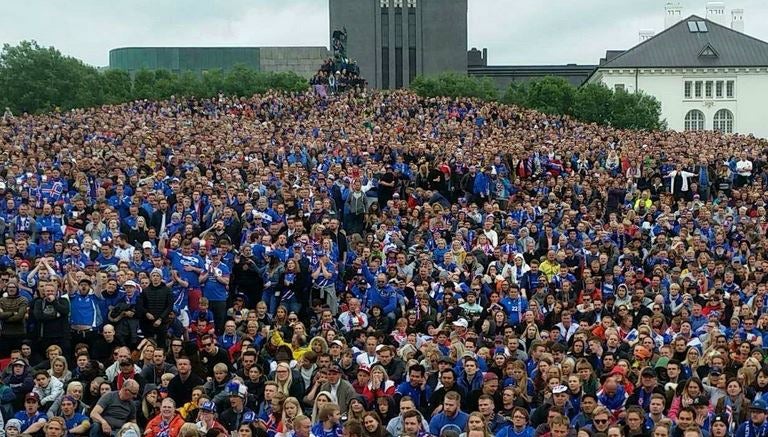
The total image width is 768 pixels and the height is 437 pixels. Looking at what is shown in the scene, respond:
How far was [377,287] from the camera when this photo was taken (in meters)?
16.9

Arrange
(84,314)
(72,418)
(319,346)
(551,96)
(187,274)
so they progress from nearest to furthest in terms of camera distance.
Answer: (72,418)
(319,346)
(84,314)
(187,274)
(551,96)

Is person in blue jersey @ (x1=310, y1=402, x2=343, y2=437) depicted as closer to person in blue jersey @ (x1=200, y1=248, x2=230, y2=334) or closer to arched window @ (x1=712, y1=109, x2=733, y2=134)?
person in blue jersey @ (x1=200, y1=248, x2=230, y2=334)

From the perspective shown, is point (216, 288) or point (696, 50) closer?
point (216, 288)

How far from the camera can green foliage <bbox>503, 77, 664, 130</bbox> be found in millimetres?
71562

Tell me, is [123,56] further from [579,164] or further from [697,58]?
[579,164]

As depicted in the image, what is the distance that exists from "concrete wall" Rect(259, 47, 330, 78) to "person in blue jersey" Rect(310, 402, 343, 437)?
274 ft

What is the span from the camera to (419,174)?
950 inches

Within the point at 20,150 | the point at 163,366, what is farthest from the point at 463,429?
the point at 20,150

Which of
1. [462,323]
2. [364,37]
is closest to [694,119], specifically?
[364,37]

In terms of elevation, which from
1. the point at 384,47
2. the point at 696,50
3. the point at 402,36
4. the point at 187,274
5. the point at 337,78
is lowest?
the point at 187,274

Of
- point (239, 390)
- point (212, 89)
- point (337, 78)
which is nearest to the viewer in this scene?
point (239, 390)

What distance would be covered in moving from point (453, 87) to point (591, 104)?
30.3 ft

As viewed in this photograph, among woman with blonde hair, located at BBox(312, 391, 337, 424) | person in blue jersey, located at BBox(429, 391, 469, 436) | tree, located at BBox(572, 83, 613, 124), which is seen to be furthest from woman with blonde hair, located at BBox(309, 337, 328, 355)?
tree, located at BBox(572, 83, 613, 124)

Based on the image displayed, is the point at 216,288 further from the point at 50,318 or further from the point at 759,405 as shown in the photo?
the point at 759,405
